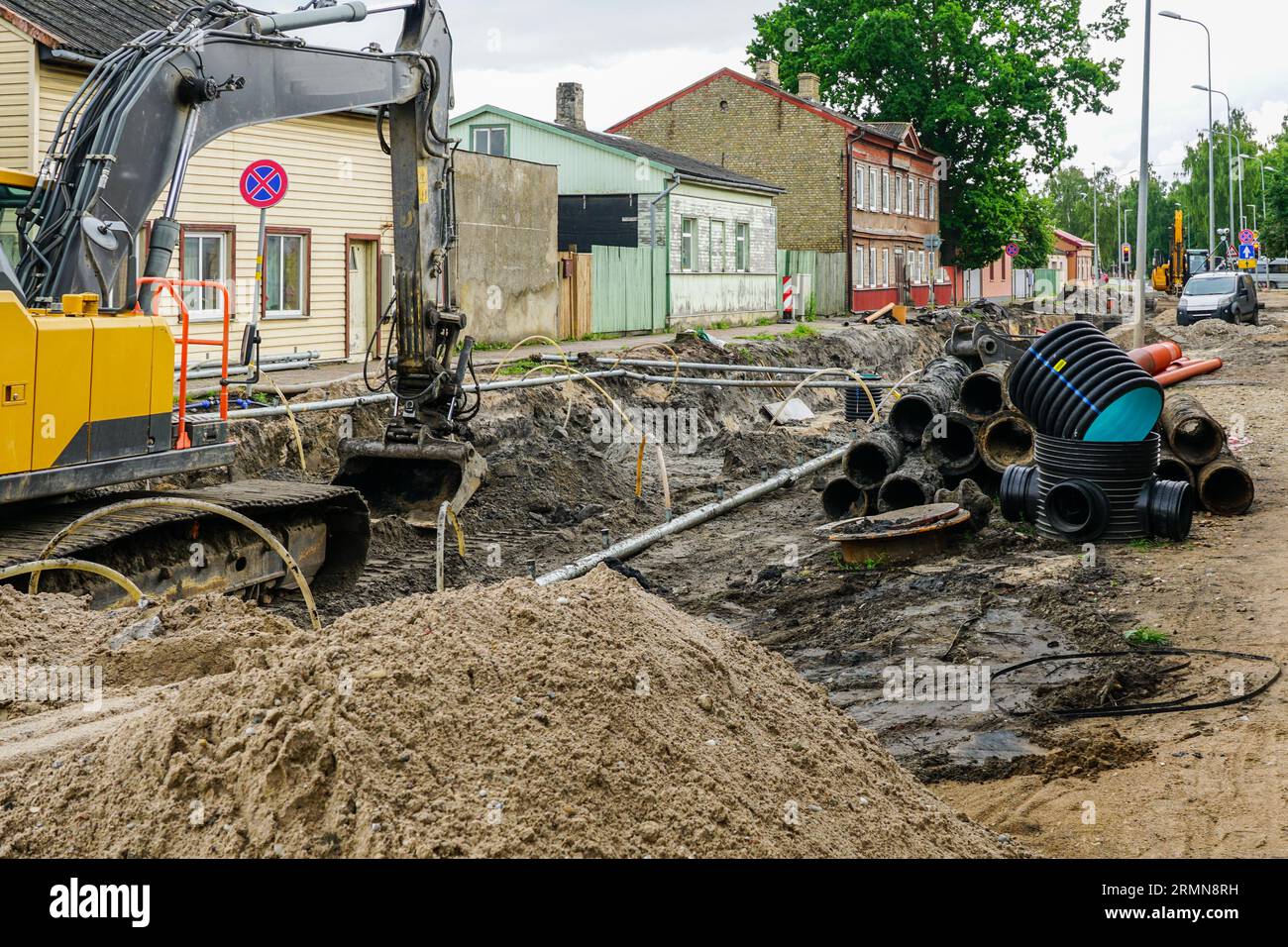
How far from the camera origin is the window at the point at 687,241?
119ft

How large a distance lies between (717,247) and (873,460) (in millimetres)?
25554

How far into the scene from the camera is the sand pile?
387cm

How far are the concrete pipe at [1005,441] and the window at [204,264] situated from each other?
38.8 ft

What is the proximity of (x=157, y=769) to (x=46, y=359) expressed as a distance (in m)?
4.34

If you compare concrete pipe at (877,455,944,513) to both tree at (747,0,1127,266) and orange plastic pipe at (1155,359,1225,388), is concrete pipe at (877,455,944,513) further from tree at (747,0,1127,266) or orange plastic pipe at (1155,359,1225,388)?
tree at (747,0,1127,266)

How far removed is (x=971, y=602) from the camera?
33.8 ft

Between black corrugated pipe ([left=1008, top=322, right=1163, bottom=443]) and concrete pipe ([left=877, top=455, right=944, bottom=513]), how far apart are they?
4.47ft

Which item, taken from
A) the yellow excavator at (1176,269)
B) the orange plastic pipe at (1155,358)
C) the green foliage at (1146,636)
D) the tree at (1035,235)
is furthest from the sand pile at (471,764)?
the yellow excavator at (1176,269)

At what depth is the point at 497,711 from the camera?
14.4ft

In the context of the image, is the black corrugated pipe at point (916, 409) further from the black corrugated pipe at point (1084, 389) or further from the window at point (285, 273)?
the window at point (285, 273)

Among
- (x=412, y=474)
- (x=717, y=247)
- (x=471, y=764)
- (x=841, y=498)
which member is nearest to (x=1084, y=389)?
(x=841, y=498)

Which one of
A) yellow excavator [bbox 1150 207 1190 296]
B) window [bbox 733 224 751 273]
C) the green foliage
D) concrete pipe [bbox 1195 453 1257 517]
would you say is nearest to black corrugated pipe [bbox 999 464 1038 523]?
concrete pipe [bbox 1195 453 1257 517]
